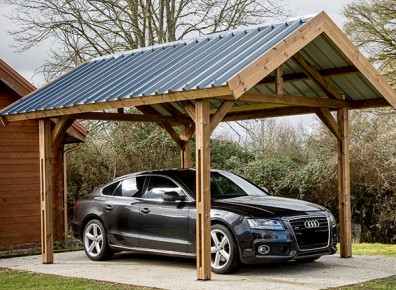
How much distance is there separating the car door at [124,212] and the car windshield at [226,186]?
3.24 ft

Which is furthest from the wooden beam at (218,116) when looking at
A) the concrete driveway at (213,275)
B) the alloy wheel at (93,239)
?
the alloy wheel at (93,239)

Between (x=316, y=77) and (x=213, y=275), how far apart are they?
13.4 feet

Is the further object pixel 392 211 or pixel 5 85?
pixel 392 211

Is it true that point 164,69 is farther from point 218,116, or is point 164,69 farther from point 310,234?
point 310,234

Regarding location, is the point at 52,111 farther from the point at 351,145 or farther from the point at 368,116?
the point at 368,116

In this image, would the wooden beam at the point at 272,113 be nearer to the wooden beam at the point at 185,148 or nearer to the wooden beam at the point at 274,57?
the wooden beam at the point at 185,148

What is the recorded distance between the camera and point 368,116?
2439 centimetres

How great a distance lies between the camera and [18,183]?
54.9ft

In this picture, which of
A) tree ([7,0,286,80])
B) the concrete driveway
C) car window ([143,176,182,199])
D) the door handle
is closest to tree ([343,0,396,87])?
tree ([7,0,286,80])

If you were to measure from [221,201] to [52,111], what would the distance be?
3.57 meters

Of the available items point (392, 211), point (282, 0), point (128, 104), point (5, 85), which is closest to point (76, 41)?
point (282, 0)

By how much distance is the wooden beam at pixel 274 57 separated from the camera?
10.1 metres

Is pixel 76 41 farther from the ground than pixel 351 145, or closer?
farther from the ground

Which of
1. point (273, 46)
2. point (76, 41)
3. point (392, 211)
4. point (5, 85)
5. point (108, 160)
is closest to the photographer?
point (273, 46)
